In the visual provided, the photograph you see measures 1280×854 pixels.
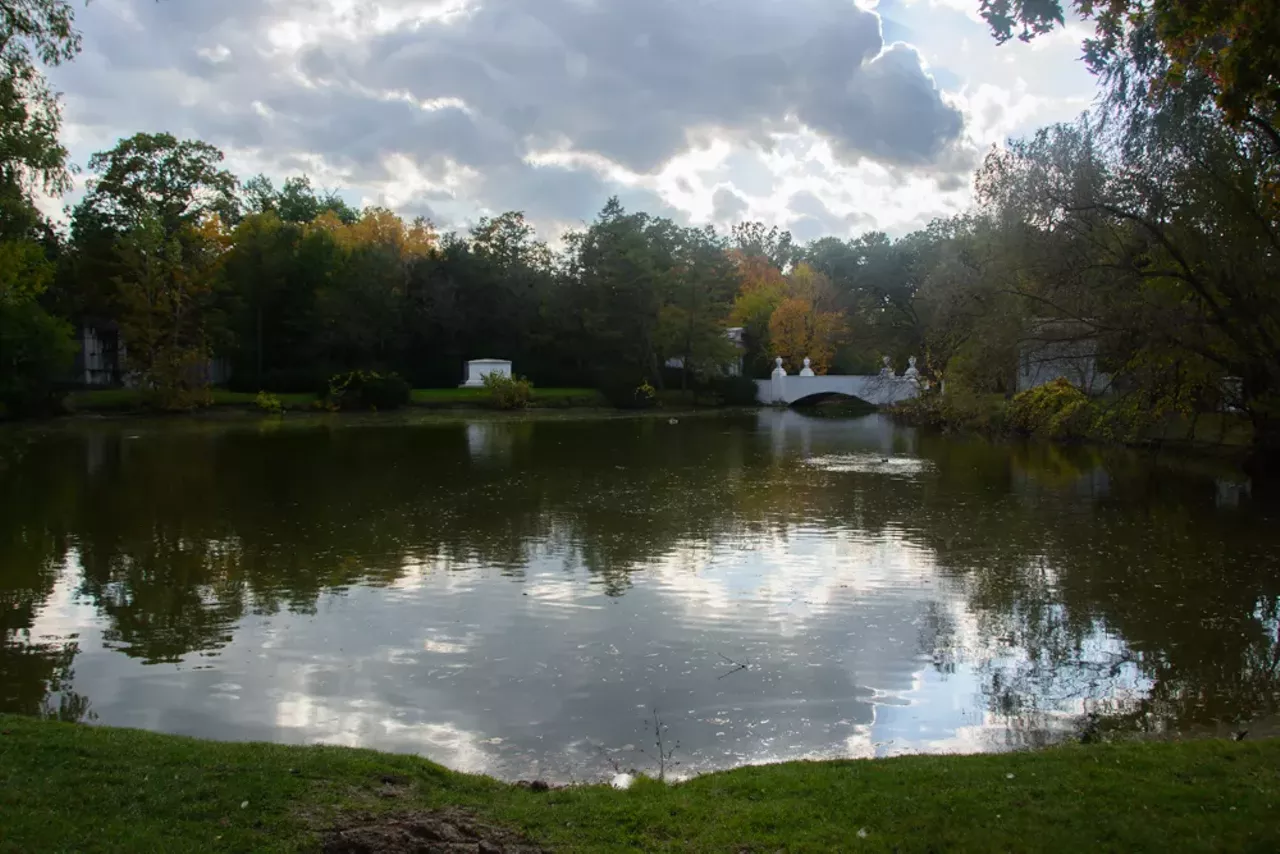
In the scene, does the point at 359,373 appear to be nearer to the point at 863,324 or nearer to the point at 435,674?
the point at 863,324

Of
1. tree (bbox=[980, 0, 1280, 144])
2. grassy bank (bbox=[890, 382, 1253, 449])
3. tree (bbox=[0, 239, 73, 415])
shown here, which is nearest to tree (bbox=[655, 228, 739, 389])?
grassy bank (bbox=[890, 382, 1253, 449])

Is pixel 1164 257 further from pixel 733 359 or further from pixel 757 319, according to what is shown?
pixel 757 319

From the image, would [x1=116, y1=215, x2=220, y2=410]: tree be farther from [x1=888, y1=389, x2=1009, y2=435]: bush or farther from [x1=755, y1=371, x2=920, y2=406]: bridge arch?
[x1=755, y1=371, x2=920, y2=406]: bridge arch

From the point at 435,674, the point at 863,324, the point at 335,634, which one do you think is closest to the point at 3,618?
the point at 335,634

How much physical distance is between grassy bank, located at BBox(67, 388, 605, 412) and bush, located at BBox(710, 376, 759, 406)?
27.6ft

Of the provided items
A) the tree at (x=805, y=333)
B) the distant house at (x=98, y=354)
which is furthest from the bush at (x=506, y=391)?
the tree at (x=805, y=333)

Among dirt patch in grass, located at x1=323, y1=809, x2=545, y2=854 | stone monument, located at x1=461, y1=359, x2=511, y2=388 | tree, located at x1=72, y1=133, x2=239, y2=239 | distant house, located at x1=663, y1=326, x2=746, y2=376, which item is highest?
tree, located at x1=72, y1=133, x2=239, y2=239

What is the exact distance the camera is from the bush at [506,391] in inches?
2042

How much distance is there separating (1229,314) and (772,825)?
1840 centimetres

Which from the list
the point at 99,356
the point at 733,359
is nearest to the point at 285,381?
the point at 99,356

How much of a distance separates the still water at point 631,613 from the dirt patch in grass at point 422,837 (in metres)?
1.80

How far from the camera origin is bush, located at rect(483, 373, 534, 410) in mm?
51875

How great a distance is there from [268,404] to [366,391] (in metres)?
5.18

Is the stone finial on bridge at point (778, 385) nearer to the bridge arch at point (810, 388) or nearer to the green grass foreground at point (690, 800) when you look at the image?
the bridge arch at point (810, 388)
